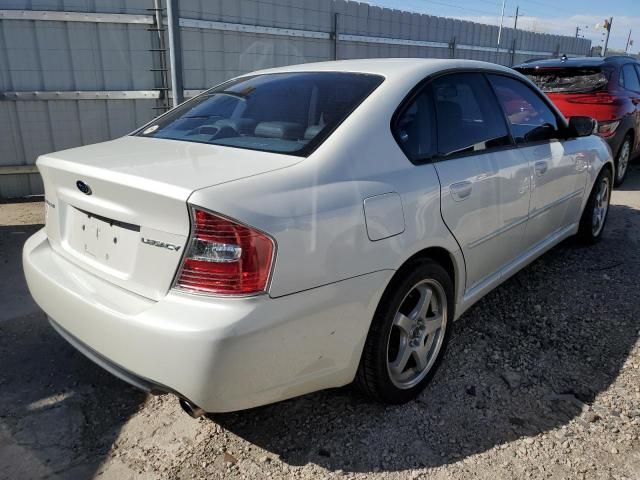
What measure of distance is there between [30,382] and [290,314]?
1.72m

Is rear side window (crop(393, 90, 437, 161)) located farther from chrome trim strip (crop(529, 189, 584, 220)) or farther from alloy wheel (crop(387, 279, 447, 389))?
chrome trim strip (crop(529, 189, 584, 220))

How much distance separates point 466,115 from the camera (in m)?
2.95

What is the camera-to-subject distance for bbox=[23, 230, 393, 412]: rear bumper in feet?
5.87

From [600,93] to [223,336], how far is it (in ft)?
21.4

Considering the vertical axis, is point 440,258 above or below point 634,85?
below

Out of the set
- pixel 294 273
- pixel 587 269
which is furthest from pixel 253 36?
pixel 294 273

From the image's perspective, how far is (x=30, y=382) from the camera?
9.09 feet

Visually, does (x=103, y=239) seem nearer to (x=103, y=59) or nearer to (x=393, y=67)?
(x=393, y=67)

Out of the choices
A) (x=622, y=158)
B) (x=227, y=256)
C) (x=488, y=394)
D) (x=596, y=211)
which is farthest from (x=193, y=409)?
(x=622, y=158)

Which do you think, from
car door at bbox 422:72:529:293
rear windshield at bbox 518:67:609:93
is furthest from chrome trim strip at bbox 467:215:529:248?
rear windshield at bbox 518:67:609:93

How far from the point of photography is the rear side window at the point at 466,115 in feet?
8.97

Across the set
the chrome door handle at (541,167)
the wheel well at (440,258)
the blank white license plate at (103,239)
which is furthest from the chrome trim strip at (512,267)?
the blank white license plate at (103,239)

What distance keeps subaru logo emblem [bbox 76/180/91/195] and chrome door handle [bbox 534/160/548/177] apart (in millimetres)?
2561

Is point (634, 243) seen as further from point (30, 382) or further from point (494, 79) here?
point (30, 382)
